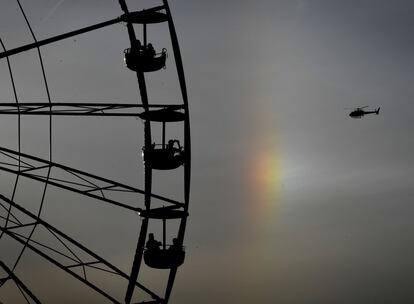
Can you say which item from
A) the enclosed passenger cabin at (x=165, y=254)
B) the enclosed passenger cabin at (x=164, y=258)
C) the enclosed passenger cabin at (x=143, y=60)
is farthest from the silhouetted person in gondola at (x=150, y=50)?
the enclosed passenger cabin at (x=164, y=258)

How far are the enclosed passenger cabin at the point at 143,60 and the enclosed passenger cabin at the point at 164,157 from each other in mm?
2518

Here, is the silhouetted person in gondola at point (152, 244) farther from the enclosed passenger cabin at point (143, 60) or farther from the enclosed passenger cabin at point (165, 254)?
the enclosed passenger cabin at point (143, 60)

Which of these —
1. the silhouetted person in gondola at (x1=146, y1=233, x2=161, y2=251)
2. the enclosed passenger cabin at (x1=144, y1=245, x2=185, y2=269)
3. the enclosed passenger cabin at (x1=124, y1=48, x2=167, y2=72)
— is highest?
the enclosed passenger cabin at (x1=124, y1=48, x2=167, y2=72)

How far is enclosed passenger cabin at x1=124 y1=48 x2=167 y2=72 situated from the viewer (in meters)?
18.3

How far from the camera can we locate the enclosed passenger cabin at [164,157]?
18438 millimetres

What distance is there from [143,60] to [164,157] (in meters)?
3.17

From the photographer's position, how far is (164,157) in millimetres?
18656

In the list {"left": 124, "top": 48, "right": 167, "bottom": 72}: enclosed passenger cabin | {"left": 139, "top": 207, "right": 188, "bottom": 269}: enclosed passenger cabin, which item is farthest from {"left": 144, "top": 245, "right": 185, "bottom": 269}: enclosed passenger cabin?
{"left": 124, "top": 48, "right": 167, "bottom": 72}: enclosed passenger cabin

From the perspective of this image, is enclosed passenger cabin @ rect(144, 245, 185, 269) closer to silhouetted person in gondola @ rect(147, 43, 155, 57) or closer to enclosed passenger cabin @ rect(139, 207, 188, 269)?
enclosed passenger cabin @ rect(139, 207, 188, 269)

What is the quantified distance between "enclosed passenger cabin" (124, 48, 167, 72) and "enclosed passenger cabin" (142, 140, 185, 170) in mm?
2518

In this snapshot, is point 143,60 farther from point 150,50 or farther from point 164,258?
point 164,258

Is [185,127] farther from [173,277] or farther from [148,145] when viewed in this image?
[173,277]

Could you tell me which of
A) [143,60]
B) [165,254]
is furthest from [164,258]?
[143,60]

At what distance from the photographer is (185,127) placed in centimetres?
1855
